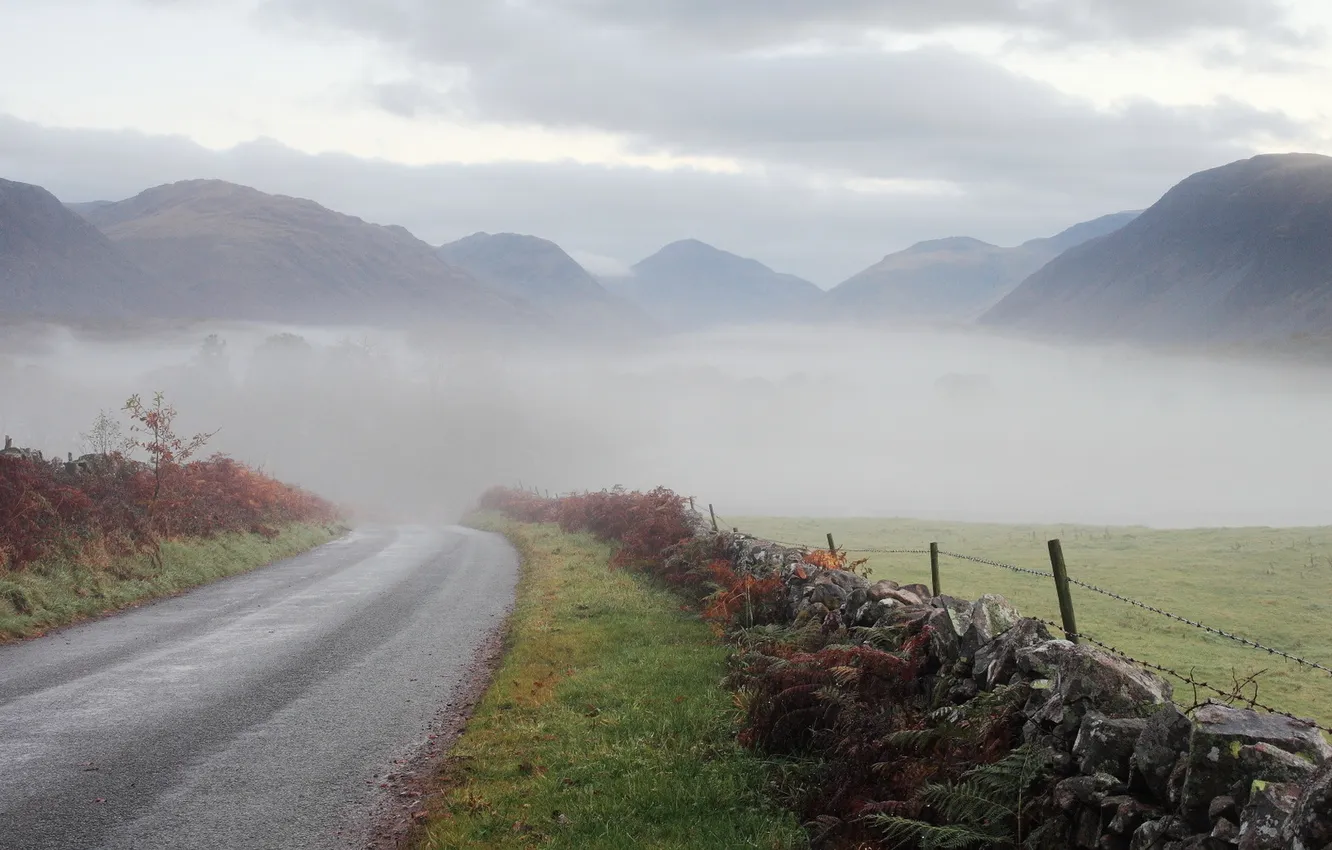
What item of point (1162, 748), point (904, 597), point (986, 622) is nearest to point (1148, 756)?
point (1162, 748)

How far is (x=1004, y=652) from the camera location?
9.20m

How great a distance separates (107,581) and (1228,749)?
2562 cm

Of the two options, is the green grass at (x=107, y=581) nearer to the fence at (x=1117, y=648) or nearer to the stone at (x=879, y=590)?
the fence at (x=1117, y=648)

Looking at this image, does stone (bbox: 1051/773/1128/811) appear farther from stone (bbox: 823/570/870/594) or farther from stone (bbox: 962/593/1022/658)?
stone (bbox: 823/570/870/594)

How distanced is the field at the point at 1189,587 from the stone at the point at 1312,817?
727 centimetres

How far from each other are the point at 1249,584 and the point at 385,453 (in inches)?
6221

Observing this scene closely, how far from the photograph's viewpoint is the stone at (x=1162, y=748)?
659 centimetres

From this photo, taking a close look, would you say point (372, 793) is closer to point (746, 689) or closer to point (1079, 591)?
point (746, 689)

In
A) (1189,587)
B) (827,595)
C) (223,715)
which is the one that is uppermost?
(827,595)

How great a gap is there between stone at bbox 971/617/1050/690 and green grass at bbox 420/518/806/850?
2585 millimetres

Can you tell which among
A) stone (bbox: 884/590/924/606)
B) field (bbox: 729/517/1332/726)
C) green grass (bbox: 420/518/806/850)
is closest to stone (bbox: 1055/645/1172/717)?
green grass (bbox: 420/518/806/850)

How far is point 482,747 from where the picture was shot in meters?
11.5

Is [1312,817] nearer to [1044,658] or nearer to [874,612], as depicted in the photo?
[1044,658]

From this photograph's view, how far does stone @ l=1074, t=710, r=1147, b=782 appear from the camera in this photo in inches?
276
